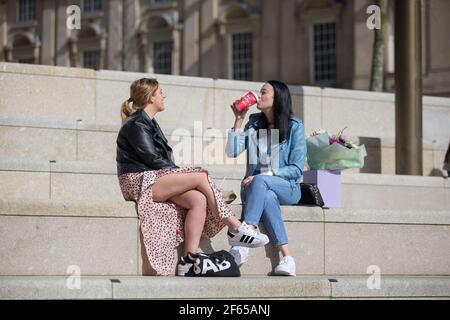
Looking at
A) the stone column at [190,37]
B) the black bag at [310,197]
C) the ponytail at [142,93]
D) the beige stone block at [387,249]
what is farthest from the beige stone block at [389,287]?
the stone column at [190,37]

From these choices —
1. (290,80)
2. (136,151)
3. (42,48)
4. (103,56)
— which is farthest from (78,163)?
(42,48)

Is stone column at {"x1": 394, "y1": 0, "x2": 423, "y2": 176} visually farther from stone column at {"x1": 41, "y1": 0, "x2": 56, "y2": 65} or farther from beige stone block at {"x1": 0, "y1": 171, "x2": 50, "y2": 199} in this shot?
stone column at {"x1": 41, "y1": 0, "x2": 56, "y2": 65}

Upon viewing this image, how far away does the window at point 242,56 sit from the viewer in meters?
43.3

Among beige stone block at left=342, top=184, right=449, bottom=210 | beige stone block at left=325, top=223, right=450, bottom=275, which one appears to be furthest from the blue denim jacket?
beige stone block at left=342, top=184, right=449, bottom=210

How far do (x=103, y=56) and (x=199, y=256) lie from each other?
40184 millimetres

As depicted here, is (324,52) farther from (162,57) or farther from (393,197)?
(393,197)

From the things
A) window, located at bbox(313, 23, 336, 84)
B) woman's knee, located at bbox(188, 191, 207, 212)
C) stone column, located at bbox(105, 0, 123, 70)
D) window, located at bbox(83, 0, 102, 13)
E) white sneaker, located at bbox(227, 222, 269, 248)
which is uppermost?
window, located at bbox(83, 0, 102, 13)

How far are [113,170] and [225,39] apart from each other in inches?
1310

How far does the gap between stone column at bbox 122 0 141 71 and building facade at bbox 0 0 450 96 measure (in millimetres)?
45

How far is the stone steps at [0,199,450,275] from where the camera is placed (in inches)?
327

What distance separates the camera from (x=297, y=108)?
15.8 meters

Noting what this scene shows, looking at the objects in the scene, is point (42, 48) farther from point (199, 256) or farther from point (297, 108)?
point (199, 256)

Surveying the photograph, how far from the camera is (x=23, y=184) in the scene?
10.9 meters

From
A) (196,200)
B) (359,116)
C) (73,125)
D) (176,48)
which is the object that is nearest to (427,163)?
(359,116)
